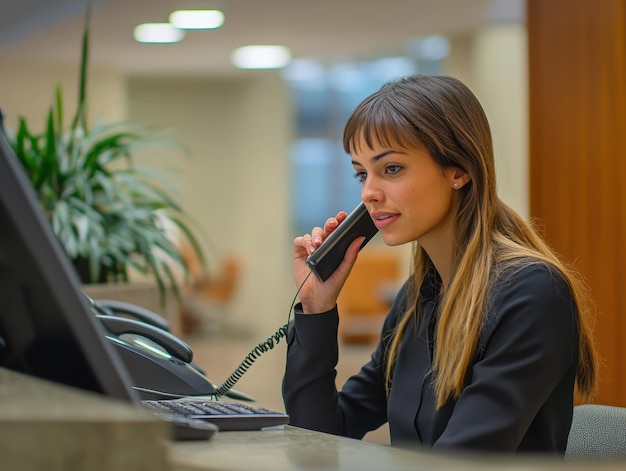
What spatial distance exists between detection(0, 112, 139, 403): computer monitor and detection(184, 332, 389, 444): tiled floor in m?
4.57

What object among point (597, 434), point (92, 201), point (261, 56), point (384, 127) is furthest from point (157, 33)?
point (597, 434)

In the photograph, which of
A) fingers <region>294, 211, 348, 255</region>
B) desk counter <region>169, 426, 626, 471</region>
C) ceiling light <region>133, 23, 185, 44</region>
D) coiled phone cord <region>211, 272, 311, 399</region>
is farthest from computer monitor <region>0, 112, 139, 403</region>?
ceiling light <region>133, 23, 185, 44</region>

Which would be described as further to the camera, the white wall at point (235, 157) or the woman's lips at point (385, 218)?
the white wall at point (235, 157)

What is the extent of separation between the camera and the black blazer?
1.36 m

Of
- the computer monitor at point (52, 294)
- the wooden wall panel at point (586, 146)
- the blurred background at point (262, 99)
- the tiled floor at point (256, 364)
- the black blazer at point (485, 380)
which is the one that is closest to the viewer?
the computer monitor at point (52, 294)

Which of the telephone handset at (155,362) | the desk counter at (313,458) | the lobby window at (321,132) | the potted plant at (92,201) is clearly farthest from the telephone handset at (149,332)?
the lobby window at (321,132)

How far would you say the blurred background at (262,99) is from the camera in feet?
24.2

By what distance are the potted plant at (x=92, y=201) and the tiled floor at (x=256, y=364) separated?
2286 mm

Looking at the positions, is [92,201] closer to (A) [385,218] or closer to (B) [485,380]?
(A) [385,218]

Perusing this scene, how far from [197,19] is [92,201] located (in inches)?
162

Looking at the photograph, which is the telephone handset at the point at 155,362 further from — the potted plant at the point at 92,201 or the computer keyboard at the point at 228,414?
the potted plant at the point at 92,201

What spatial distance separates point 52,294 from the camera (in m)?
0.84

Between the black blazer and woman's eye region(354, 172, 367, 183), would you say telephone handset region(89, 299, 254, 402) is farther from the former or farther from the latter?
woman's eye region(354, 172, 367, 183)

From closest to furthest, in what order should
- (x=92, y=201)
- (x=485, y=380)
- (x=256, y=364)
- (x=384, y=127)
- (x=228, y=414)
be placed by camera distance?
1. (x=228, y=414)
2. (x=485, y=380)
3. (x=384, y=127)
4. (x=92, y=201)
5. (x=256, y=364)
